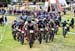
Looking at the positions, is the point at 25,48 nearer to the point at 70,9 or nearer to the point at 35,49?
the point at 35,49

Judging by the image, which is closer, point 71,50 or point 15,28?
point 71,50

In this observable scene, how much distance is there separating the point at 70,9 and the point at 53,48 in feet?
113

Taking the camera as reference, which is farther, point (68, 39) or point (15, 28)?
point (68, 39)

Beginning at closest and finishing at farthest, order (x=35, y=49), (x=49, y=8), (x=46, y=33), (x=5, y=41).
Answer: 1. (x=35, y=49)
2. (x=46, y=33)
3. (x=5, y=41)
4. (x=49, y=8)

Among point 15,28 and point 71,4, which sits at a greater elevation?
point 15,28

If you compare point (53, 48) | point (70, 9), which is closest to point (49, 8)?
point (70, 9)

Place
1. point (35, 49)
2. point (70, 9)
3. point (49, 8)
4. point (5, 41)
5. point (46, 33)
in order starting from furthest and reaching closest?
point (70, 9) → point (49, 8) → point (5, 41) → point (46, 33) → point (35, 49)

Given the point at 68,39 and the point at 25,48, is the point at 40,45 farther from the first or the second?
the point at 68,39

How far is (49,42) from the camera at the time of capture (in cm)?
2045

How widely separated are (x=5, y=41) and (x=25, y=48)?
11.6ft

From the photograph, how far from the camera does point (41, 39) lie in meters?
19.4

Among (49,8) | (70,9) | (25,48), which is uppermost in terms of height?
(25,48)

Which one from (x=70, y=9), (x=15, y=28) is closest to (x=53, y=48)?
(x=15, y=28)

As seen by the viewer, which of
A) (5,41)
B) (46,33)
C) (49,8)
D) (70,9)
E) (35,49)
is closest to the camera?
(35,49)
